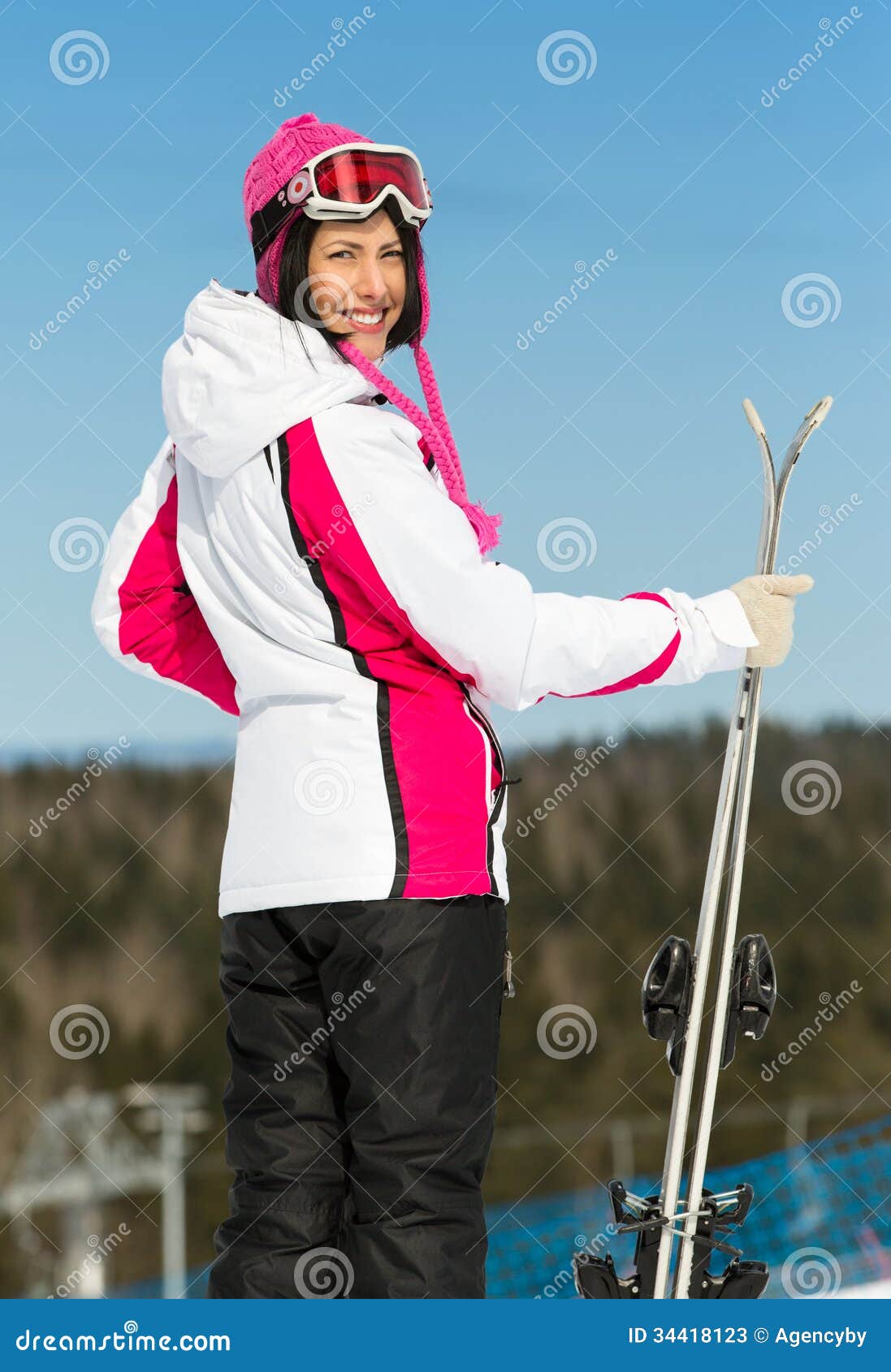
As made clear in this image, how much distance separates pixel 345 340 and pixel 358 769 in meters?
0.49

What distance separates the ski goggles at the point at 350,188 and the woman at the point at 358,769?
0.4 inches

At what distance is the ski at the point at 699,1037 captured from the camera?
1840 millimetres

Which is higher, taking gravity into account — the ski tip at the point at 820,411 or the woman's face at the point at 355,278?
the ski tip at the point at 820,411

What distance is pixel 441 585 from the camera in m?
1.54

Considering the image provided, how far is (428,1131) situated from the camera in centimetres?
154

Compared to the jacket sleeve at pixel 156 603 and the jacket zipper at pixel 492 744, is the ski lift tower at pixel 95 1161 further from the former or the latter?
the jacket zipper at pixel 492 744

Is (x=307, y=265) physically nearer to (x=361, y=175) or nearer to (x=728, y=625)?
(x=361, y=175)

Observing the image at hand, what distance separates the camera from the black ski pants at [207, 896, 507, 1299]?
1.54 metres

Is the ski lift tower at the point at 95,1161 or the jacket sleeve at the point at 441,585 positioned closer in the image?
the jacket sleeve at the point at 441,585

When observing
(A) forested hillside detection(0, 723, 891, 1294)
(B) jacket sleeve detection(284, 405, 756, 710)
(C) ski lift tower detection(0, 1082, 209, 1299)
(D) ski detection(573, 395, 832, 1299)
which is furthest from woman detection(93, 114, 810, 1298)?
(A) forested hillside detection(0, 723, 891, 1294)

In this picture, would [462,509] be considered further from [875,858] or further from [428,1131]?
[875,858]

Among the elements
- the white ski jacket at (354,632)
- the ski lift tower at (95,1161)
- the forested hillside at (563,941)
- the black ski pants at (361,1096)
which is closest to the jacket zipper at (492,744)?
the white ski jacket at (354,632)

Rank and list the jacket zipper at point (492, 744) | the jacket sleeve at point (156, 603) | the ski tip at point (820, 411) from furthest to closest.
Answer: the ski tip at point (820, 411) < the jacket sleeve at point (156, 603) < the jacket zipper at point (492, 744)
